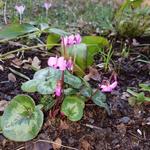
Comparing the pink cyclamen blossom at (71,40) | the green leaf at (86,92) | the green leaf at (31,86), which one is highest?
the pink cyclamen blossom at (71,40)

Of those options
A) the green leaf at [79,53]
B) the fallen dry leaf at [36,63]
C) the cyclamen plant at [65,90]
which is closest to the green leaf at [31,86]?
the cyclamen plant at [65,90]

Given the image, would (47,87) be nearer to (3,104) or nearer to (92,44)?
(3,104)

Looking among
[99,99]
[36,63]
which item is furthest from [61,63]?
[36,63]

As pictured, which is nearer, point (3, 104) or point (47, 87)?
point (47, 87)

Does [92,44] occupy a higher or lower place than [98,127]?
higher

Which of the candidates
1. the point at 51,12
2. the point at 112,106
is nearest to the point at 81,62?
the point at 112,106

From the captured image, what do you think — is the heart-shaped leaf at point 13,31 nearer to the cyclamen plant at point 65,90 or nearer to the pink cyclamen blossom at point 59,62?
the cyclamen plant at point 65,90
